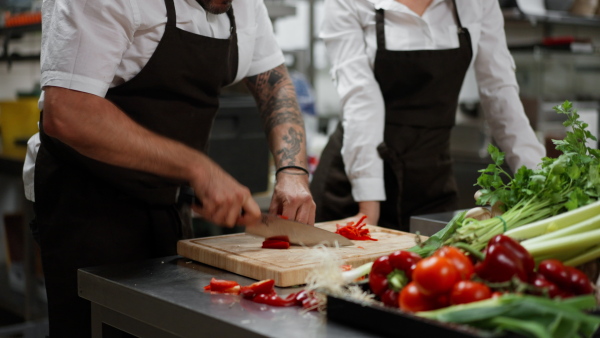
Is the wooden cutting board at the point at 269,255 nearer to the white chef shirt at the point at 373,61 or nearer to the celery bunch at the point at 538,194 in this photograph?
the celery bunch at the point at 538,194

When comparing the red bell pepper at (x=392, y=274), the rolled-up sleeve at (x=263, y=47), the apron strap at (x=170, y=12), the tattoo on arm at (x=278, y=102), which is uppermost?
the apron strap at (x=170, y=12)

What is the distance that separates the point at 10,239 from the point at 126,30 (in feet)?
9.74

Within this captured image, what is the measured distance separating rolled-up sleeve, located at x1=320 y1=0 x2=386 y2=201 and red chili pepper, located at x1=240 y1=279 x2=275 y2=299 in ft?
3.07

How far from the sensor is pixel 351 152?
222cm

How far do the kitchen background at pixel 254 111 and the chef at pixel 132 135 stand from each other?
135cm

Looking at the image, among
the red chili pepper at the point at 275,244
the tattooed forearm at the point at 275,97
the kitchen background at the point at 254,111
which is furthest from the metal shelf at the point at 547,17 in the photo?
the red chili pepper at the point at 275,244

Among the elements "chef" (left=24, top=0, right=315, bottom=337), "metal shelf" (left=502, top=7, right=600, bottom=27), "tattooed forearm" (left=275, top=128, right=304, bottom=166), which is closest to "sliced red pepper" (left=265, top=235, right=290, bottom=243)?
"chef" (left=24, top=0, right=315, bottom=337)

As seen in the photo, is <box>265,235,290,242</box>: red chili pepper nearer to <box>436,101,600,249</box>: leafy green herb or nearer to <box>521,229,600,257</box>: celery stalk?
<box>436,101,600,249</box>: leafy green herb

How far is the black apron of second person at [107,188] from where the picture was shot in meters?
1.69

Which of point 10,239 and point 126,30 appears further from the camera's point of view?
point 10,239

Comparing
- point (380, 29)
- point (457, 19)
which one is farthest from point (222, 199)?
point (457, 19)

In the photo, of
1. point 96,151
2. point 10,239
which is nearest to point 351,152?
point 96,151

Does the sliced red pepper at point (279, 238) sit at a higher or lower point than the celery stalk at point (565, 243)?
lower

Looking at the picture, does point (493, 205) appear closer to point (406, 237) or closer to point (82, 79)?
point (406, 237)
